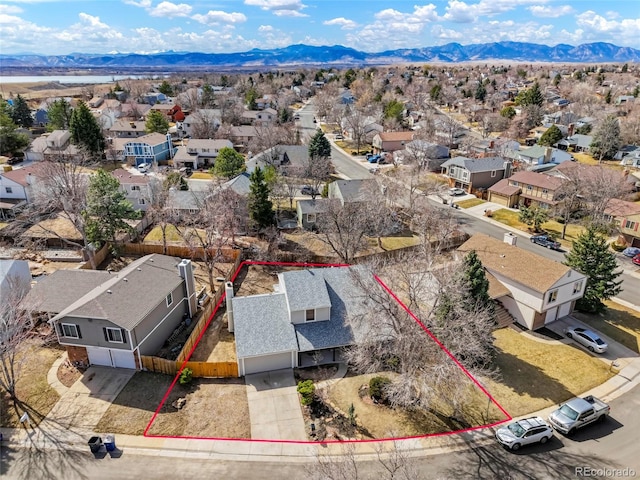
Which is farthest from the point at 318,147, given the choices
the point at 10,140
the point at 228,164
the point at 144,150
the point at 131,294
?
the point at 10,140

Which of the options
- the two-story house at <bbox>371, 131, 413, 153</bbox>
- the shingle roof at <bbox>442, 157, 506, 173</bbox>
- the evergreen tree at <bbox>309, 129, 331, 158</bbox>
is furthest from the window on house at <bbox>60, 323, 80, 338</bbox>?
the two-story house at <bbox>371, 131, 413, 153</bbox>

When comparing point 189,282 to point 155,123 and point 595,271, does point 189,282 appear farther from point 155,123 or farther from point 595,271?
point 155,123

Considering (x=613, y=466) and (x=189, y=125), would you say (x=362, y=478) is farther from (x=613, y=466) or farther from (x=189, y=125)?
(x=189, y=125)

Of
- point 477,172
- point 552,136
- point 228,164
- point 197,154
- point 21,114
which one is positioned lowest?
point 477,172

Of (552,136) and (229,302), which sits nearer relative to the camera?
(229,302)

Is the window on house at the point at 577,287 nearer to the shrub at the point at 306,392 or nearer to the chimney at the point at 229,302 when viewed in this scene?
the shrub at the point at 306,392

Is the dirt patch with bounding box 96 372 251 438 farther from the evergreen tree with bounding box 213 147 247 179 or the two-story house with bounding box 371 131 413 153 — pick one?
the two-story house with bounding box 371 131 413 153

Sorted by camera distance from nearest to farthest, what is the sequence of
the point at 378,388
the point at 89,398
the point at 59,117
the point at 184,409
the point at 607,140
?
1. the point at 184,409
2. the point at 378,388
3. the point at 89,398
4. the point at 607,140
5. the point at 59,117
